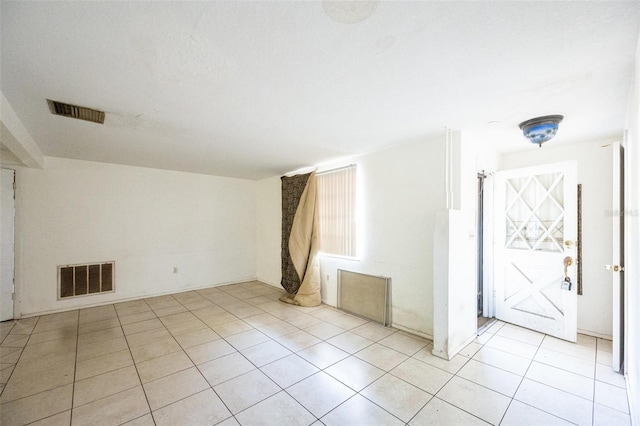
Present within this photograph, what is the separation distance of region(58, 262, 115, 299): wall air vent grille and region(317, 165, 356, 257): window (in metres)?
3.56

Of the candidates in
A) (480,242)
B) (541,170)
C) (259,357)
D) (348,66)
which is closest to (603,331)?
(480,242)

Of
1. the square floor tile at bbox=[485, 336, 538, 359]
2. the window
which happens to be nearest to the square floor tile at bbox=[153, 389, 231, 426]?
the window

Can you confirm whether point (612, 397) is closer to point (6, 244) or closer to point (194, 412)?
point (194, 412)

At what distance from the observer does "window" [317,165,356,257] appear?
387 centimetres

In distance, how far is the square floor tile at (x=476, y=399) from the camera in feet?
6.00

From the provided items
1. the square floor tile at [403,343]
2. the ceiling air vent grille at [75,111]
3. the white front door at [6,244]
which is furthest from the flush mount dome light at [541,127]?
the white front door at [6,244]

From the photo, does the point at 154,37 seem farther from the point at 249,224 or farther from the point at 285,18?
the point at 249,224

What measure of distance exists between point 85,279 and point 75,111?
10.2 ft

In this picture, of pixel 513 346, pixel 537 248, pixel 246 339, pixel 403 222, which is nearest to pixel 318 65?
pixel 403 222

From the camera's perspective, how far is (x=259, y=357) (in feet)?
8.59

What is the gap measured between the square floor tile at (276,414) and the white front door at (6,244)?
4032 millimetres

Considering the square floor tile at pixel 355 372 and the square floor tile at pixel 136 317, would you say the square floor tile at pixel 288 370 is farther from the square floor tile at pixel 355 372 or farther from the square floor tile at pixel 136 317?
the square floor tile at pixel 136 317

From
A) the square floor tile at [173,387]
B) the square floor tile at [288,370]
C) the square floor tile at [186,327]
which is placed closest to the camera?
the square floor tile at [173,387]

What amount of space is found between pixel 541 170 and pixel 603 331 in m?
1.97
